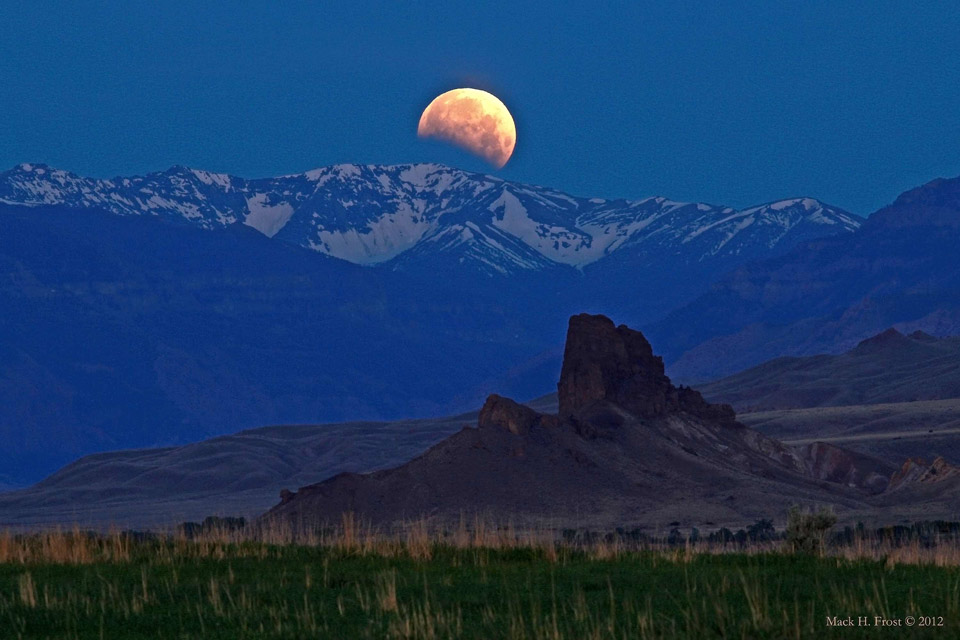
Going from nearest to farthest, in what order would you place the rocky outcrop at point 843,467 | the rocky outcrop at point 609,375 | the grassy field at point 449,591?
the grassy field at point 449,591
the rocky outcrop at point 609,375
the rocky outcrop at point 843,467

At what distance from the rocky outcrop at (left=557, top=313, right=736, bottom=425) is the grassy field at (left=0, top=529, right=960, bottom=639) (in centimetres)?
3821

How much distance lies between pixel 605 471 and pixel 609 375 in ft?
25.4

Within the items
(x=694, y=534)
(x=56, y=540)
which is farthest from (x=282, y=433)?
(x=56, y=540)

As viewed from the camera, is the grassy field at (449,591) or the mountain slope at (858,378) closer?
the grassy field at (449,591)

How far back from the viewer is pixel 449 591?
1652cm

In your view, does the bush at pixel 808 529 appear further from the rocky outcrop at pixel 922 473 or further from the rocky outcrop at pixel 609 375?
the rocky outcrop at pixel 609 375

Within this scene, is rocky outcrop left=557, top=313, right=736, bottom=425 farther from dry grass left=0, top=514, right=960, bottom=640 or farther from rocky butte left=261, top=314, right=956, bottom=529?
dry grass left=0, top=514, right=960, bottom=640

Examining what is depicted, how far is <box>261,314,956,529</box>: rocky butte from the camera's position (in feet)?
161

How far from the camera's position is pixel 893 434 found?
267 feet

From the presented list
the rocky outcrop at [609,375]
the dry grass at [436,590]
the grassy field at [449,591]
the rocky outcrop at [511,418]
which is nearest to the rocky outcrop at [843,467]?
the rocky outcrop at [609,375]

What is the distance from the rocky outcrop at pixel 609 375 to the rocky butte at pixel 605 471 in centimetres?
5

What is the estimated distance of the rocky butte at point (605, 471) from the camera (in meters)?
48.9

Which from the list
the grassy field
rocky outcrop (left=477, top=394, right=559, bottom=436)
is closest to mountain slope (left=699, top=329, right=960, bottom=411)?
rocky outcrop (left=477, top=394, right=559, bottom=436)

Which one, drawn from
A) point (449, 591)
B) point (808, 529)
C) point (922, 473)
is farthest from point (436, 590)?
point (922, 473)
